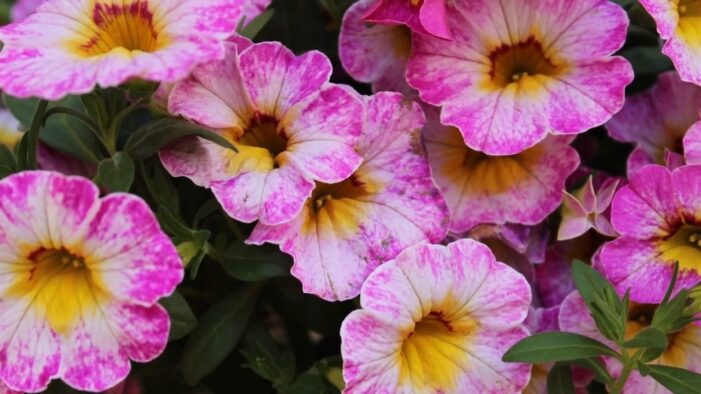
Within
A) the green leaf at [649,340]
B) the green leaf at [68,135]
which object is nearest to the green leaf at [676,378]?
the green leaf at [649,340]

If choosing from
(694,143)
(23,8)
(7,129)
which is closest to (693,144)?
(694,143)

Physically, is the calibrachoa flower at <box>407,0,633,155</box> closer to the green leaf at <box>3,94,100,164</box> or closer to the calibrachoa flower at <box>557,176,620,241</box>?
the calibrachoa flower at <box>557,176,620,241</box>

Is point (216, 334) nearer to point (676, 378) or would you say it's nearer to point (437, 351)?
point (437, 351)

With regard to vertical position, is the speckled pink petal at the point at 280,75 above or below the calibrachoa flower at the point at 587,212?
above

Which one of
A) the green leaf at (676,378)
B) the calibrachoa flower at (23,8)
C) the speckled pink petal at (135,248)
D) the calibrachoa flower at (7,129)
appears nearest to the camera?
the speckled pink petal at (135,248)

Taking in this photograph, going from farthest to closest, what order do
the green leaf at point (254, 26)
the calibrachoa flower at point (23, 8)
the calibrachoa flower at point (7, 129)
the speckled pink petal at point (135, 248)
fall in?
the calibrachoa flower at point (7, 129)
the calibrachoa flower at point (23, 8)
the green leaf at point (254, 26)
the speckled pink petal at point (135, 248)

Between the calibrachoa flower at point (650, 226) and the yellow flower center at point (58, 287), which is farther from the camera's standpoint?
the calibrachoa flower at point (650, 226)

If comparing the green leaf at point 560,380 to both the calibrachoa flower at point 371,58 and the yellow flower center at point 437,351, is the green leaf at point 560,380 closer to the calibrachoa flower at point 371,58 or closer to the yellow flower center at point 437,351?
the yellow flower center at point 437,351

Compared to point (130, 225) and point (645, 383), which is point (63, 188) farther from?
point (645, 383)
